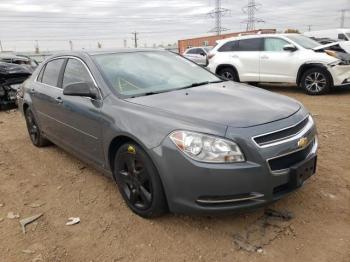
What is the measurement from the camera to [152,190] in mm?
3072

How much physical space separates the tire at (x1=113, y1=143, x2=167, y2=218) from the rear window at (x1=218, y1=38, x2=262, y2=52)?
7.92 m

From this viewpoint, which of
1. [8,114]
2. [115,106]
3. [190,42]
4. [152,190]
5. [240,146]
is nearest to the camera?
[240,146]

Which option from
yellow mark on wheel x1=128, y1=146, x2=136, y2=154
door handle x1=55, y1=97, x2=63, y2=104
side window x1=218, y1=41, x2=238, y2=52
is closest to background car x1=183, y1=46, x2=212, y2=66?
side window x1=218, y1=41, x2=238, y2=52

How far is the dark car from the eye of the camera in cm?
934

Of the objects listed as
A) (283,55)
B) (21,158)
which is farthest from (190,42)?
(21,158)

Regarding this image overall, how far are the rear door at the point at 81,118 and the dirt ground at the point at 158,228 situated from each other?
18.5 inches

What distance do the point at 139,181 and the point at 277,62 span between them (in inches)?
301

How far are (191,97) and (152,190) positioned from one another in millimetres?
959

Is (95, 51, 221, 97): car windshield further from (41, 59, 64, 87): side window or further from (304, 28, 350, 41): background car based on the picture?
(304, 28, 350, 41): background car

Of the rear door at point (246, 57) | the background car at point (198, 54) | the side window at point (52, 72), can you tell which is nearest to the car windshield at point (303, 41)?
the rear door at point (246, 57)

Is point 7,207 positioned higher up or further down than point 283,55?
further down

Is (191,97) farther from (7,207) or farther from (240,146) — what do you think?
(7,207)

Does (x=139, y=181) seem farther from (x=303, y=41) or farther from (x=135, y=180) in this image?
(x=303, y=41)

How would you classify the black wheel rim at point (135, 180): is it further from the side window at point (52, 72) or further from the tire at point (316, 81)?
the tire at point (316, 81)
